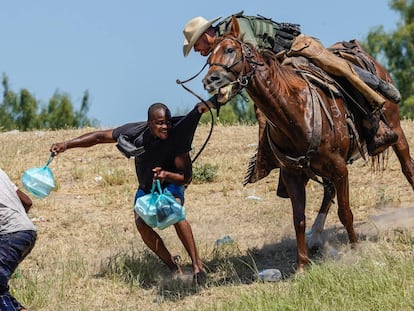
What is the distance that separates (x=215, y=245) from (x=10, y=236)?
3080 mm

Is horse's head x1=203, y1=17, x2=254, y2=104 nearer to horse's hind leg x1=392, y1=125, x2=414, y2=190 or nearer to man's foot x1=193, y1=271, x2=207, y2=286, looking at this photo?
man's foot x1=193, y1=271, x2=207, y2=286

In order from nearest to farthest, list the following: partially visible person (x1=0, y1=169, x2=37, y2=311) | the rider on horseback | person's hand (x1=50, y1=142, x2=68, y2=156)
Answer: partially visible person (x1=0, y1=169, x2=37, y2=311)
the rider on horseback
person's hand (x1=50, y1=142, x2=68, y2=156)

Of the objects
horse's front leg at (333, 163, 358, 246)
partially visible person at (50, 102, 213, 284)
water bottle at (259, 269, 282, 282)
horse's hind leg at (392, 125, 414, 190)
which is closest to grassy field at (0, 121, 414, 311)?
water bottle at (259, 269, 282, 282)

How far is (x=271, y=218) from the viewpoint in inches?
434

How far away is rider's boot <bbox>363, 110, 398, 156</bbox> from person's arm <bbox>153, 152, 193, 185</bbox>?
1.98 meters

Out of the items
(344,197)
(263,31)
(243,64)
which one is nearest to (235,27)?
(243,64)

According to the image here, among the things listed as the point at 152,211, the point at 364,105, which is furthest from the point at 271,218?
the point at 152,211

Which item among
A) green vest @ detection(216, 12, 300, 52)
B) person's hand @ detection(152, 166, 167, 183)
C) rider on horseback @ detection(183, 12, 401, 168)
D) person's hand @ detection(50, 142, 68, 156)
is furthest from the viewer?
person's hand @ detection(50, 142, 68, 156)

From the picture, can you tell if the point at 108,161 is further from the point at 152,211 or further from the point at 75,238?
the point at 152,211

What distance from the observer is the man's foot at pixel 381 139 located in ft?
31.2

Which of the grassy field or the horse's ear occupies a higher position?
the horse's ear

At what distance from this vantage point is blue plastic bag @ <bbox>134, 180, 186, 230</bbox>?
27.1ft

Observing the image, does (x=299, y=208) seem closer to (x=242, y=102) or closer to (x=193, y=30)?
(x=193, y=30)

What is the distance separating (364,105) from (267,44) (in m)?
1.19
